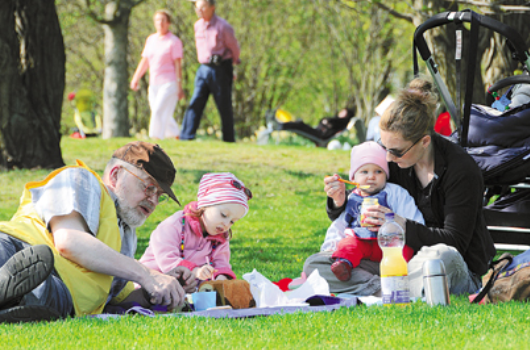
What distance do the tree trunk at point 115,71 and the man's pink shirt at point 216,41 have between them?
366 cm

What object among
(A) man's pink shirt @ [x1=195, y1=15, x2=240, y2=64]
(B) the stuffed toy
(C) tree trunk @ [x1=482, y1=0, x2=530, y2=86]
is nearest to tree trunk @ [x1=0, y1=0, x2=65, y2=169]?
(A) man's pink shirt @ [x1=195, y1=15, x2=240, y2=64]

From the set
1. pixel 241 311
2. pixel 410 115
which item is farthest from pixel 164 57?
pixel 241 311

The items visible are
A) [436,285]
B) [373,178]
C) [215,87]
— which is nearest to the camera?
[436,285]

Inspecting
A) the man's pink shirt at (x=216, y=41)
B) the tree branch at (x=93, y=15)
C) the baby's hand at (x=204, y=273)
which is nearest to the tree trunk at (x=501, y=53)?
the man's pink shirt at (x=216, y=41)

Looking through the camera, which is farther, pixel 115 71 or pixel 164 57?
pixel 115 71

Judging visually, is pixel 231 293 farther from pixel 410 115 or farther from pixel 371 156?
pixel 410 115

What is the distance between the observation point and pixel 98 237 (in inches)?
136

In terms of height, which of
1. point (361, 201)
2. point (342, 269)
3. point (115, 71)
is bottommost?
point (342, 269)

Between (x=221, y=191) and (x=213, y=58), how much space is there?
843cm

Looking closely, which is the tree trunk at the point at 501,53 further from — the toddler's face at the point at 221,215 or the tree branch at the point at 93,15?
the tree branch at the point at 93,15

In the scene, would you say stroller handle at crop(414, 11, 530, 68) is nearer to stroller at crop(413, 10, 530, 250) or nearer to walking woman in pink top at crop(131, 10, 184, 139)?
stroller at crop(413, 10, 530, 250)

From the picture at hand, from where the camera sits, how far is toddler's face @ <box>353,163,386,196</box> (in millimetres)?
4566

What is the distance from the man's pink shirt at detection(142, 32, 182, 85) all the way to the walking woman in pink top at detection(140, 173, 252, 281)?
9138 millimetres

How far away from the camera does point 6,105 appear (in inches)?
367
